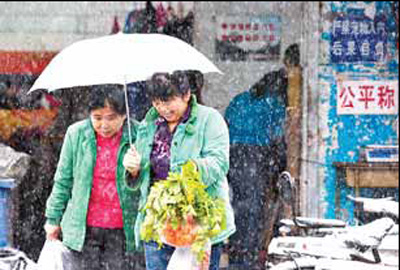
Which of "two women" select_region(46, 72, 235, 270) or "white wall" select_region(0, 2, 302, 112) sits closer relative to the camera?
"two women" select_region(46, 72, 235, 270)

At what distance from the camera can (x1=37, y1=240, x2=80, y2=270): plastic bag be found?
14.0 ft

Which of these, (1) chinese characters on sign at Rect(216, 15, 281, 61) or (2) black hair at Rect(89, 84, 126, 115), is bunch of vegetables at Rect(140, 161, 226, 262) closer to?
(2) black hair at Rect(89, 84, 126, 115)

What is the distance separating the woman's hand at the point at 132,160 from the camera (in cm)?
411

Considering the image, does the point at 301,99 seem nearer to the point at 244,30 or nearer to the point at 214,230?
the point at 244,30

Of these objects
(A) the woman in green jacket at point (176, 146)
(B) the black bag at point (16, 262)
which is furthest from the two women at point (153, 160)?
(B) the black bag at point (16, 262)

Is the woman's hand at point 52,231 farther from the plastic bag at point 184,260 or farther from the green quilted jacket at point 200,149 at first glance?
the plastic bag at point 184,260

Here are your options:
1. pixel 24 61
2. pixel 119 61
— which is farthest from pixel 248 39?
pixel 119 61

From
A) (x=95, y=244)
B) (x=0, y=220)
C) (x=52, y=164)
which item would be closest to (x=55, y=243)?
(x=95, y=244)

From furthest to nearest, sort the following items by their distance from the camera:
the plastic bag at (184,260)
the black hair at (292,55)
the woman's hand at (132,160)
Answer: the black hair at (292,55), the woman's hand at (132,160), the plastic bag at (184,260)

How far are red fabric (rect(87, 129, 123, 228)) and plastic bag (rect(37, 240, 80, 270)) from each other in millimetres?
211

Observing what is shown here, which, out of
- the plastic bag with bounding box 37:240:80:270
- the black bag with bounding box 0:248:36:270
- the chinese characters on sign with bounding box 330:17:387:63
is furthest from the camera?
the chinese characters on sign with bounding box 330:17:387:63

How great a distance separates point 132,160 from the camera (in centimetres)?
411

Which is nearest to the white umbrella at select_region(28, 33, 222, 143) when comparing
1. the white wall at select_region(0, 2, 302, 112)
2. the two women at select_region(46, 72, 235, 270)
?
the two women at select_region(46, 72, 235, 270)

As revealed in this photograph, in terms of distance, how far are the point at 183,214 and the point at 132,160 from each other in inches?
23.3
